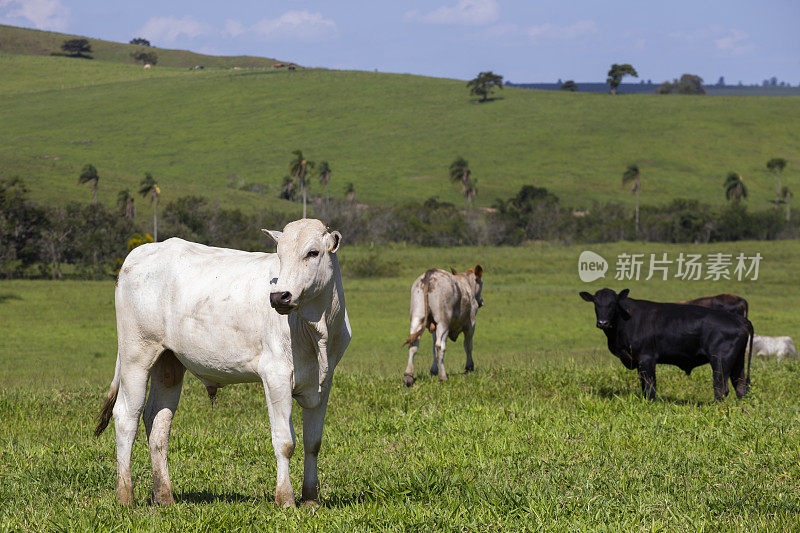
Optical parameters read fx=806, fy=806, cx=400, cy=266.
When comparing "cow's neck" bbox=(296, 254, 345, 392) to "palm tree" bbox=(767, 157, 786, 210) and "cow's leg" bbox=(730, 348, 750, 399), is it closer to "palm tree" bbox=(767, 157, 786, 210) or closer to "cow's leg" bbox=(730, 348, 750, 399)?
"cow's leg" bbox=(730, 348, 750, 399)

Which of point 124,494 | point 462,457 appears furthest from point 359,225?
point 124,494

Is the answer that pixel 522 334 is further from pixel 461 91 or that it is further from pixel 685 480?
pixel 461 91

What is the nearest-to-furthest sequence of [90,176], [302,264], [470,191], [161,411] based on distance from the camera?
1. [302,264]
2. [161,411]
3. [90,176]
4. [470,191]

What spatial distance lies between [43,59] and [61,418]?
203608 mm

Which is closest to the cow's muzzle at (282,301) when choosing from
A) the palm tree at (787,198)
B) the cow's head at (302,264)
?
the cow's head at (302,264)

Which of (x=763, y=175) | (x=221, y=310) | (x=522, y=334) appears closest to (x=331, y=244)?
(x=221, y=310)

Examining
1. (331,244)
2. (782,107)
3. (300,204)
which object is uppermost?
(782,107)

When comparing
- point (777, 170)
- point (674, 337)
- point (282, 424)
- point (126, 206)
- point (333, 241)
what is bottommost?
point (126, 206)

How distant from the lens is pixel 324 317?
6.43 metres

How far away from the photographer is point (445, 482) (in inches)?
285

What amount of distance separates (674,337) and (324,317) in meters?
7.82

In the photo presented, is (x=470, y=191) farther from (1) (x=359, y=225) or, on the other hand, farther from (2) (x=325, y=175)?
(1) (x=359, y=225)

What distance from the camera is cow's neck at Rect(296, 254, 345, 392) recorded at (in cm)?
636

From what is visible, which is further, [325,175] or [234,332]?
[325,175]
